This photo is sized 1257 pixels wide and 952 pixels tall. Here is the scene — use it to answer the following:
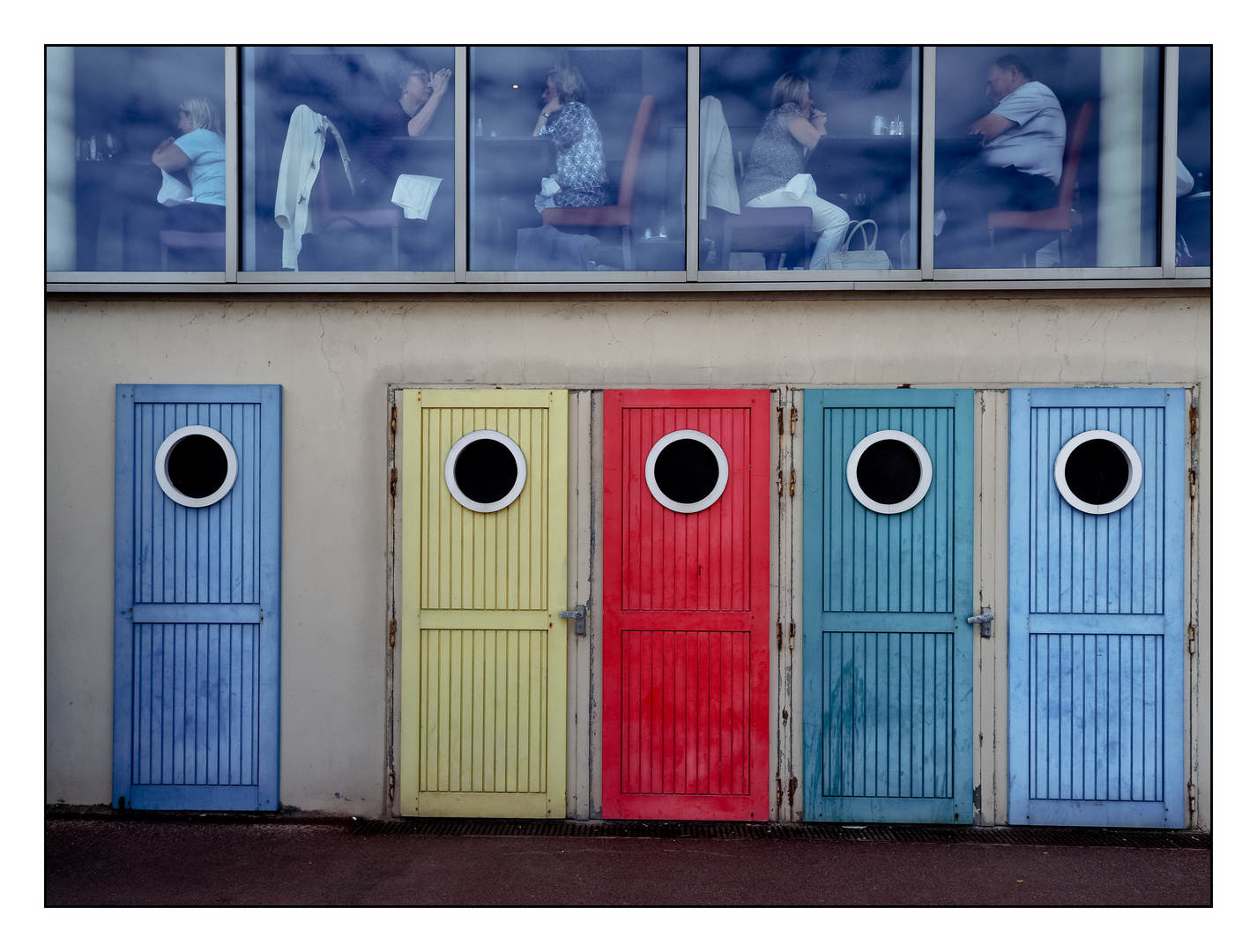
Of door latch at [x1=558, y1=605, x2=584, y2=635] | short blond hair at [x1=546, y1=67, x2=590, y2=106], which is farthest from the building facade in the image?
short blond hair at [x1=546, y1=67, x2=590, y2=106]

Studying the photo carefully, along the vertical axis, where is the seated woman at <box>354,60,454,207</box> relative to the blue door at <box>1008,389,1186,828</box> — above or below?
above

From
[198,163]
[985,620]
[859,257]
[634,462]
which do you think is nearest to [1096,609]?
[985,620]

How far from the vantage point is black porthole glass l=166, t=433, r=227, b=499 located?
4758 mm

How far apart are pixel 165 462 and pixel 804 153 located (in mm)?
4267

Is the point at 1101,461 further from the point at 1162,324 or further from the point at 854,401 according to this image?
the point at 854,401

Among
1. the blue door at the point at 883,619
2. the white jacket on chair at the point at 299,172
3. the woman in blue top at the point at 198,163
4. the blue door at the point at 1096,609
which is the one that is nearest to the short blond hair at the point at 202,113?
the woman in blue top at the point at 198,163

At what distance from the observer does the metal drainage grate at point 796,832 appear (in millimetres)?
4477

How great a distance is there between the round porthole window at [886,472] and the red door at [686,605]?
1.79ft

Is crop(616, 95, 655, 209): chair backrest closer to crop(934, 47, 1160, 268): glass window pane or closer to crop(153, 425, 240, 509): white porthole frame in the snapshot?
crop(934, 47, 1160, 268): glass window pane

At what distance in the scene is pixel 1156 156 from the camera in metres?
4.66

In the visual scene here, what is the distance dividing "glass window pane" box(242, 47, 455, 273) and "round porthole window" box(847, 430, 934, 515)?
107 inches

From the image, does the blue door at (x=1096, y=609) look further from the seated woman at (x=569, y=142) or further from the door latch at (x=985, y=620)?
the seated woman at (x=569, y=142)

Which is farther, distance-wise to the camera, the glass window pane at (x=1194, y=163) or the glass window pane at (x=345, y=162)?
the glass window pane at (x=345, y=162)

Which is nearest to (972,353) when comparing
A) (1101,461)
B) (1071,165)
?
(1101,461)
